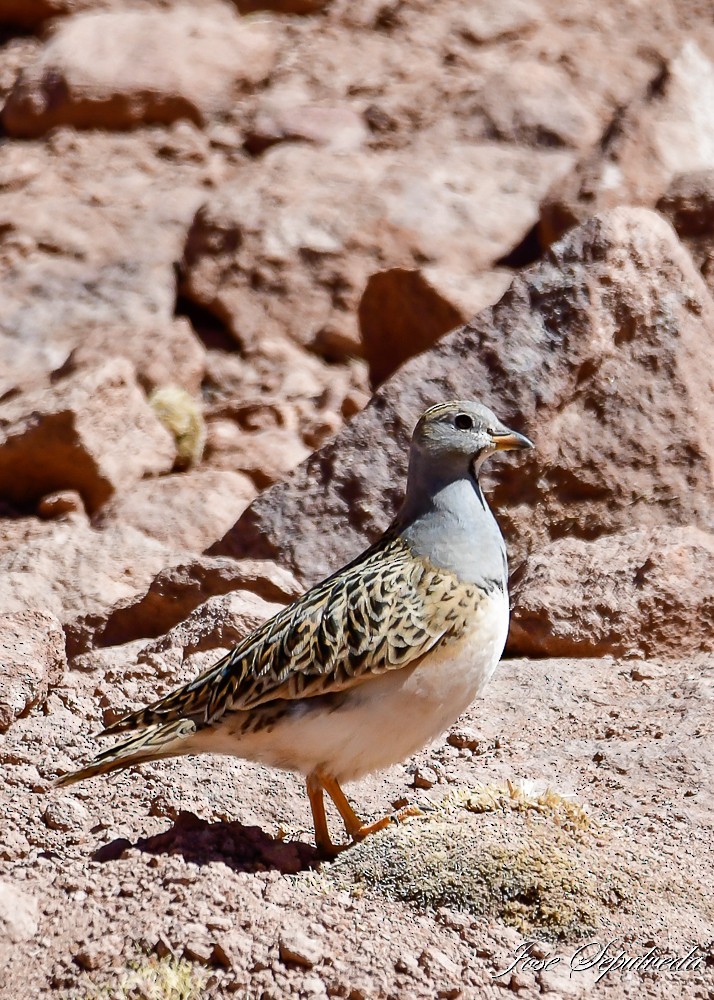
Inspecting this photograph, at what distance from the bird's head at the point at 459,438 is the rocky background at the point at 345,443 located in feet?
4.63

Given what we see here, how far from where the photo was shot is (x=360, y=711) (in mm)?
5848

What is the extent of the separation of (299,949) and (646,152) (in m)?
9.42

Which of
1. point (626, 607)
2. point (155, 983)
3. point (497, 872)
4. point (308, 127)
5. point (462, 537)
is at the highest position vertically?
point (462, 537)

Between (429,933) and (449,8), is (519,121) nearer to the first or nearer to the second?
(449,8)

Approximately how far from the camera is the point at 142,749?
19.2 ft

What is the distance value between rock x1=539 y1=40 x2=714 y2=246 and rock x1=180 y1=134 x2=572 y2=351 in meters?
1.01

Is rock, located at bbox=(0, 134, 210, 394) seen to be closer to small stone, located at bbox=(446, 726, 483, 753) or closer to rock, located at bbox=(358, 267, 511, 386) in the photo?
rock, located at bbox=(358, 267, 511, 386)

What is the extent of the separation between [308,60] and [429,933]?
1316 cm

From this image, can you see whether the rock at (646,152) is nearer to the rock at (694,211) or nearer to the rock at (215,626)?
the rock at (694,211)

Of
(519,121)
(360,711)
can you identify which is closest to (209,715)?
(360,711)

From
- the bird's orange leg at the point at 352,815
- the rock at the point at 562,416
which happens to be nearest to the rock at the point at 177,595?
the rock at the point at 562,416

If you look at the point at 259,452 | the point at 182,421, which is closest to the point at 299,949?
the point at 259,452

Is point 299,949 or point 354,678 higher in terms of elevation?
point 354,678

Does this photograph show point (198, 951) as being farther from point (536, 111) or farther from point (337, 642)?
point (536, 111)
